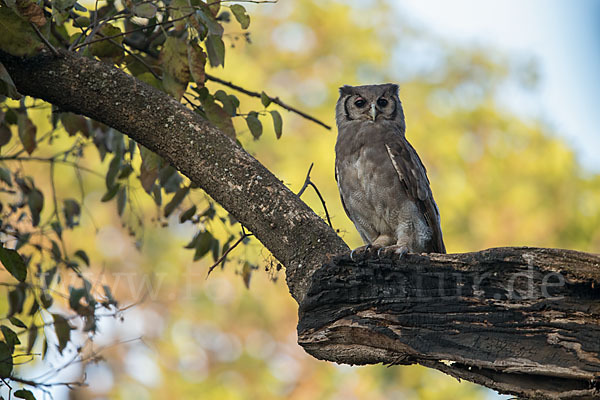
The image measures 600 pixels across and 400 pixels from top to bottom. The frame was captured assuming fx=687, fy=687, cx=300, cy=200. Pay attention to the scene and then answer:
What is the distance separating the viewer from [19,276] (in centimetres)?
228

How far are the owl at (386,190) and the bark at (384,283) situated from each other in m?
1.30

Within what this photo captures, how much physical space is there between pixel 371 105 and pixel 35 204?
2.00 m

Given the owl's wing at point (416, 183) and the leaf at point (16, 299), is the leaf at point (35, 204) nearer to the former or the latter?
the leaf at point (16, 299)

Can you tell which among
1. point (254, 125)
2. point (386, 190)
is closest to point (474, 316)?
point (254, 125)

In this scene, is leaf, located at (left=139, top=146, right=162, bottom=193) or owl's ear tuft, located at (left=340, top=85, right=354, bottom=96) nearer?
leaf, located at (left=139, top=146, right=162, bottom=193)

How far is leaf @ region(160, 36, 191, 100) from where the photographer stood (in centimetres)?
272

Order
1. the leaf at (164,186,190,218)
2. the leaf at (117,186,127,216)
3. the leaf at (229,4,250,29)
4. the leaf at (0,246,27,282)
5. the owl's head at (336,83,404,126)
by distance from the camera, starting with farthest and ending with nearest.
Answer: the owl's head at (336,83,404,126), the leaf at (117,186,127,216), the leaf at (164,186,190,218), the leaf at (229,4,250,29), the leaf at (0,246,27,282)

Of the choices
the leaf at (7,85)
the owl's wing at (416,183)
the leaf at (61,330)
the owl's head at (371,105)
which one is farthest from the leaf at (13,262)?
the owl's head at (371,105)

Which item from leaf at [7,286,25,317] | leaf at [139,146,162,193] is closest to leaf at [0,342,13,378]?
leaf at [7,286,25,317]

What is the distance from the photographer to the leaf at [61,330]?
9.51 ft

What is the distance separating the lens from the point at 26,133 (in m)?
3.24

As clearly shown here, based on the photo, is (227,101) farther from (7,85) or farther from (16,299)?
(16,299)

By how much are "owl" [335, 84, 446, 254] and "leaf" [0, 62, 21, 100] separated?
1916mm

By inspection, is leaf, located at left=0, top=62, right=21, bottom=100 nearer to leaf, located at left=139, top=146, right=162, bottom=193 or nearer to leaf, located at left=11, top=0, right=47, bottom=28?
leaf, located at left=11, top=0, right=47, bottom=28
